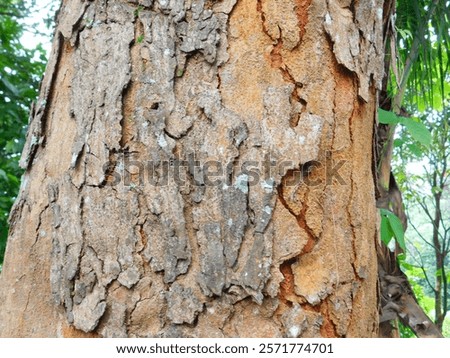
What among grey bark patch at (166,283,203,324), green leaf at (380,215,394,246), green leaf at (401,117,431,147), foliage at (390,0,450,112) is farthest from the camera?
foliage at (390,0,450,112)

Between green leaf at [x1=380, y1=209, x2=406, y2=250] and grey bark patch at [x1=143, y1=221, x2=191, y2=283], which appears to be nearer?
grey bark patch at [x1=143, y1=221, x2=191, y2=283]

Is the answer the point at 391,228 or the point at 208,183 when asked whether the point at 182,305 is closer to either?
the point at 208,183

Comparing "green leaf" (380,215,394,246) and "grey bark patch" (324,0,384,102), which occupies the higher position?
"grey bark patch" (324,0,384,102)

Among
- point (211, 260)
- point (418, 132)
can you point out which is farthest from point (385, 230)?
point (211, 260)

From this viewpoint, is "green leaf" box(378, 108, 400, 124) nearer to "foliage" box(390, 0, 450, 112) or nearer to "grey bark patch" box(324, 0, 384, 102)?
"foliage" box(390, 0, 450, 112)

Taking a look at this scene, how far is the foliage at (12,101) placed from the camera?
5.87ft

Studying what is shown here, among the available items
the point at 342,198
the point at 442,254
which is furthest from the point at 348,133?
the point at 442,254

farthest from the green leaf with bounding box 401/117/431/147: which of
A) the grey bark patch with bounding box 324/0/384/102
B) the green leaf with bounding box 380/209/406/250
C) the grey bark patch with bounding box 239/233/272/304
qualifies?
the grey bark patch with bounding box 239/233/272/304

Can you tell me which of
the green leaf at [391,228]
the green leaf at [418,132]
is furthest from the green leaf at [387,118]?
the green leaf at [391,228]

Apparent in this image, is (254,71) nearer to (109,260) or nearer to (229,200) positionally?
(229,200)

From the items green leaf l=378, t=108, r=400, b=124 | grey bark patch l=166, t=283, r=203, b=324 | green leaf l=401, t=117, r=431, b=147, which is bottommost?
grey bark patch l=166, t=283, r=203, b=324

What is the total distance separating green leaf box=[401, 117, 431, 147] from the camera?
109 cm

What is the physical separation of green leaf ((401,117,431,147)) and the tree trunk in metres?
0.36

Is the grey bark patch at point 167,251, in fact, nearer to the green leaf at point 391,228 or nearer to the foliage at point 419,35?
the green leaf at point 391,228
